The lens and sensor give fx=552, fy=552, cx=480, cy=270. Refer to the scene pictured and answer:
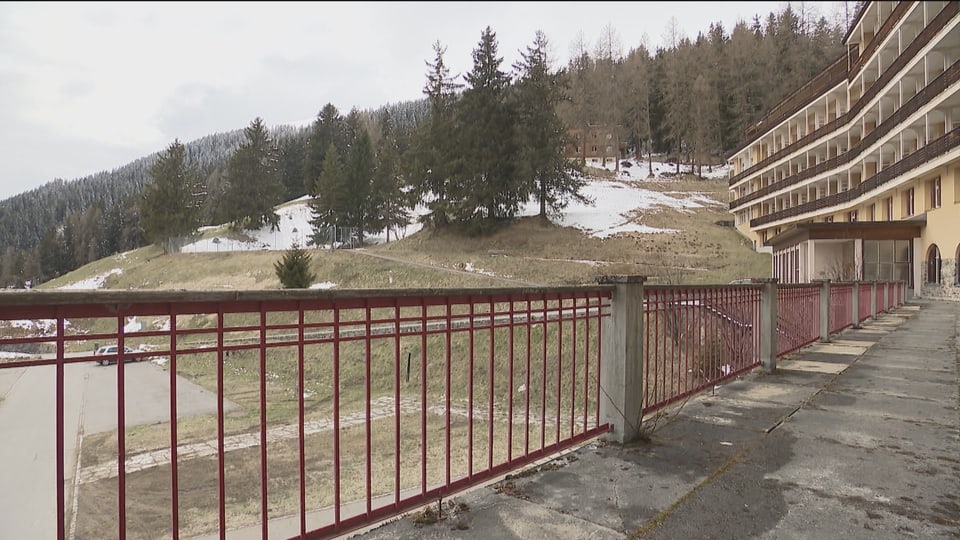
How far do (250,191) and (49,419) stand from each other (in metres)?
49.4

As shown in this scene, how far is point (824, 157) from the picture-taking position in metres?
45.9

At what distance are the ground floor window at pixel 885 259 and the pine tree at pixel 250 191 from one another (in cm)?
5684

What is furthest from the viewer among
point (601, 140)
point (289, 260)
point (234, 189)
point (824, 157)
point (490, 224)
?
point (601, 140)

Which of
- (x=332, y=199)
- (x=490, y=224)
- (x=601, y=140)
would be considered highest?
(x=601, y=140)

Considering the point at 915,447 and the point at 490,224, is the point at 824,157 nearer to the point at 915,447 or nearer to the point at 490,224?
the point at 490,224

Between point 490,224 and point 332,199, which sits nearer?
point 490,224

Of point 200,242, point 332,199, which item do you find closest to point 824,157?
point 332,199

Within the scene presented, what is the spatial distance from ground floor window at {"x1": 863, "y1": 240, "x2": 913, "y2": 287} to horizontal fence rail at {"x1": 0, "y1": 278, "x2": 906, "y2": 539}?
973cm

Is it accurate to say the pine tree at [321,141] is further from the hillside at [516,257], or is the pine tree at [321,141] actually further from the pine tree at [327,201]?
the hillside at [516,257]

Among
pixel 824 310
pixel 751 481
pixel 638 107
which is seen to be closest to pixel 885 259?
pixel 824 310

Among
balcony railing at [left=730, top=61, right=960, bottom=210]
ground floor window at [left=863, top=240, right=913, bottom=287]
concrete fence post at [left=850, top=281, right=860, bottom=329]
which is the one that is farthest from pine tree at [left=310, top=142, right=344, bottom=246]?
concrete fence post at [left=850, top=281, right=860, bottom=329]

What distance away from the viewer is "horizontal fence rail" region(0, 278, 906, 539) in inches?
86.4

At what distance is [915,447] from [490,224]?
38.5 metres

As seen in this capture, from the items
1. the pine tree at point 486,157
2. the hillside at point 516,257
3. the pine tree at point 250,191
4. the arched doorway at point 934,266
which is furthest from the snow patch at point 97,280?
the arched doorway at point 934,266
